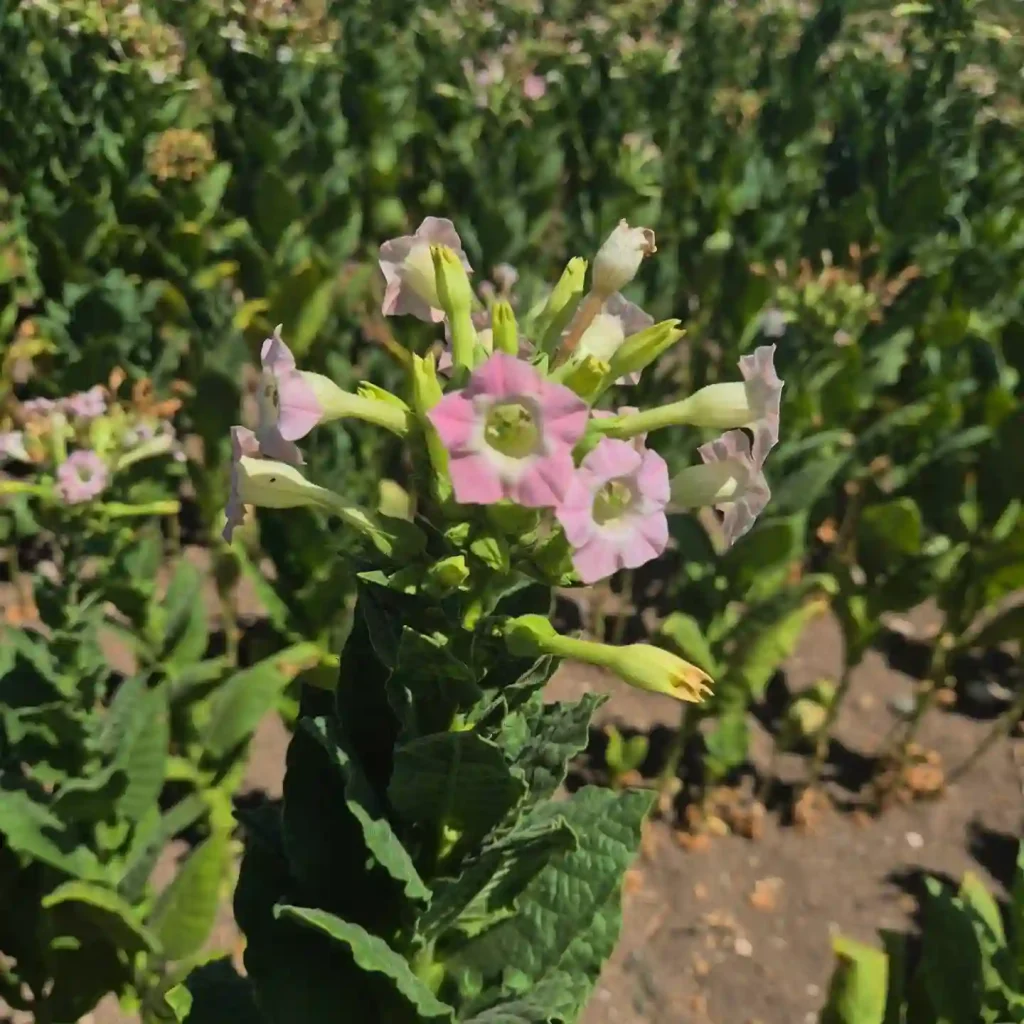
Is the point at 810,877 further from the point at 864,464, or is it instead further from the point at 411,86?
the point at 411,86

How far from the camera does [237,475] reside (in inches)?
37.3

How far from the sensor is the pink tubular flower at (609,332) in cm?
104

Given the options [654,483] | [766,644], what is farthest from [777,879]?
[654,483]

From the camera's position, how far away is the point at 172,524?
358 centimetres

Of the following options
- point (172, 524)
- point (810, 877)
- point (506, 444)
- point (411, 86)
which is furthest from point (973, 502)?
point (411, 86)

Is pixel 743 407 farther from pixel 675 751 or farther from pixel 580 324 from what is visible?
pixel 675 751

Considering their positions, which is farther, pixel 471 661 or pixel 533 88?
pixel 533 88

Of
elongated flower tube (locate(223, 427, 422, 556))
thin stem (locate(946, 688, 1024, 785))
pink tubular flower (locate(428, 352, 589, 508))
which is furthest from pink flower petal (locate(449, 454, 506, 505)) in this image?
thin stem (locate(946, 688, 1024, 785))

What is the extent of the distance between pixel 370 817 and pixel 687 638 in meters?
1.87

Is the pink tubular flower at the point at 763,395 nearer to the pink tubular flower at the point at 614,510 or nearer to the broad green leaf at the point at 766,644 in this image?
the pink tubular flower at the point at 614,510

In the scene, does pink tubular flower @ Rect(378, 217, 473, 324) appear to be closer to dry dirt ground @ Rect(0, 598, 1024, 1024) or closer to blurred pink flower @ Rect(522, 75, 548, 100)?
dry dirt ground @ Rect(0, 598, 1024, 1024)

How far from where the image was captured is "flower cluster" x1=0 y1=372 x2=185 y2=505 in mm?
1971

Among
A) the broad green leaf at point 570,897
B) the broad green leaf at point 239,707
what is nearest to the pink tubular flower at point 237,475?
the broad green leaf at point 570,897

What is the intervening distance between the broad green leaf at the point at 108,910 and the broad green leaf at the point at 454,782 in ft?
3.47
